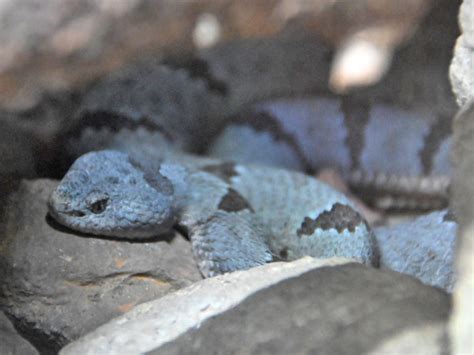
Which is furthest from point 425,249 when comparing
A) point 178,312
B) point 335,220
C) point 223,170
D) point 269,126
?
point 269,126

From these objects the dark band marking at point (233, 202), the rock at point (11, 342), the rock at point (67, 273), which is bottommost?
the rock at point (11, 342)

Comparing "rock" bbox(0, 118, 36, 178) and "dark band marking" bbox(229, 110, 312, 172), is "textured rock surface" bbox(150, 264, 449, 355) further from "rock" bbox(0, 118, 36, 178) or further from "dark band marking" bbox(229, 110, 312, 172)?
"dark band marking" bbox(229, 110, 312, 172)

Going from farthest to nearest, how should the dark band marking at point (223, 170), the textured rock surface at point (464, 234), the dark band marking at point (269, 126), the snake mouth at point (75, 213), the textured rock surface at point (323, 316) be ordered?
the dark band marking at point (269, 126)
the dark band marking at point (223, 170)
the snake mouth at point (75, 213)
the textured rock surface at point (323, 316)
the textured rock surface at point (464, 234)

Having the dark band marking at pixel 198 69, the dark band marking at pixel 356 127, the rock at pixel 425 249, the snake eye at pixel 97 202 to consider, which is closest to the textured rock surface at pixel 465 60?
the rock at pixel 425 249

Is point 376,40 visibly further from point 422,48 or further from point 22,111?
point 22,111

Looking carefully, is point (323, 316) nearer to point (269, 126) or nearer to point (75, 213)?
point (75, 213)

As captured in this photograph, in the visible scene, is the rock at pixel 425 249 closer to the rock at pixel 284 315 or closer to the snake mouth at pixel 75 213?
the rock at pixel 284 315

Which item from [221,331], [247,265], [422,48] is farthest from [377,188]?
[221,331]

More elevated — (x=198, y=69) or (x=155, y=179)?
(x=198, y=69)
